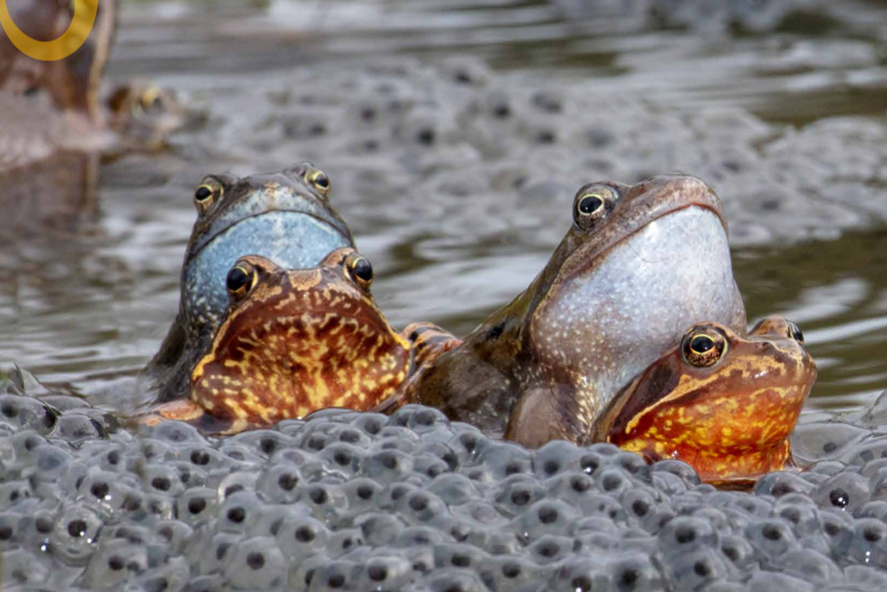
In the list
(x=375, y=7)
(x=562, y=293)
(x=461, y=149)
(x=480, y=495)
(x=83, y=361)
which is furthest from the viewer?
(x=375, y=7)

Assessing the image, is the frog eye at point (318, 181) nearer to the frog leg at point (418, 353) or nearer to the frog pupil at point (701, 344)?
the frog leg at point (418, 353)

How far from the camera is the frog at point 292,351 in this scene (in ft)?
12.6

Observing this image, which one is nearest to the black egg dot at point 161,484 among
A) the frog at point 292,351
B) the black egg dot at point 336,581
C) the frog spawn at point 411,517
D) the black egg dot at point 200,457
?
the frog spawn at point 411,517

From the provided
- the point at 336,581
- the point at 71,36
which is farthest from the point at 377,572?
the point at 71,36

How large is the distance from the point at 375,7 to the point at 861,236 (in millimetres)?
6361

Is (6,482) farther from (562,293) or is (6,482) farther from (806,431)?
(806,431)

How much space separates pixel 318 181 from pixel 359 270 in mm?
467

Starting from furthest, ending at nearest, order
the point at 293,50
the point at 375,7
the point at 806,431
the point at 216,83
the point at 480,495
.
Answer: the point at 375,7 < the point at 293,50 < the point at 216,83 < the point at 806,431 < the point at 480,495

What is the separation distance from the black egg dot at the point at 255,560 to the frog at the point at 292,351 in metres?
0.68

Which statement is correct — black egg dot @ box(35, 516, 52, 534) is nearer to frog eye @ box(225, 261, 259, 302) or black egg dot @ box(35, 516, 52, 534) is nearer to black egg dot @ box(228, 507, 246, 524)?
black egg dot @ box(228, 507, 246, 524)

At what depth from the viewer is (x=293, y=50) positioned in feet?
36.1

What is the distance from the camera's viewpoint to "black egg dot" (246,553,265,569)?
3295 mm

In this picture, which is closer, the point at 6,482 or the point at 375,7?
the point at 6,482

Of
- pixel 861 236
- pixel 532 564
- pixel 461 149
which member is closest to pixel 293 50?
pixel 461 149
